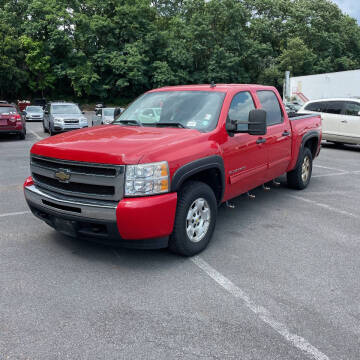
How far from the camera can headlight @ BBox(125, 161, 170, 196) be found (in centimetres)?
367

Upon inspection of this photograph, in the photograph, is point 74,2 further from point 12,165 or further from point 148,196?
point 148,196

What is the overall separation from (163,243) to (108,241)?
534mm

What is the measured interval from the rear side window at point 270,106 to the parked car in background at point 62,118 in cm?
1217

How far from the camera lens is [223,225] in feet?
17.6

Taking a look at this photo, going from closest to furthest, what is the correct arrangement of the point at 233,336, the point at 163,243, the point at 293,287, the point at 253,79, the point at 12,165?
the point at 233,336
the point at 293,287
the point at 163,243
the point at 12,165
the point at 253,79

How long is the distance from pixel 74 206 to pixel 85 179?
0.28 meters

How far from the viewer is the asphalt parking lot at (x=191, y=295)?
2794mm

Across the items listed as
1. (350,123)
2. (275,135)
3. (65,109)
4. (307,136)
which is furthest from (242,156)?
(65,109)

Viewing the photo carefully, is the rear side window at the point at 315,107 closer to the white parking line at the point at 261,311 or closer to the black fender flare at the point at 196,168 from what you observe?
the black fender flare at the point at 196,168

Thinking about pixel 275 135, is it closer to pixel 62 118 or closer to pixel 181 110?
pixel 181 110

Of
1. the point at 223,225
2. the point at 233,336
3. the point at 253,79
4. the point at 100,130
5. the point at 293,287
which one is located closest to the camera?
the point at 233,336

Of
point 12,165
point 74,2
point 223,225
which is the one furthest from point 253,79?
point 223,225

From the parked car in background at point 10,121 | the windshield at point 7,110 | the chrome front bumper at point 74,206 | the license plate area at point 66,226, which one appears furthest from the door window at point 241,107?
the windshield at point 7,110

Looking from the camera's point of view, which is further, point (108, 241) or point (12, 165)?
point (12, 165)
